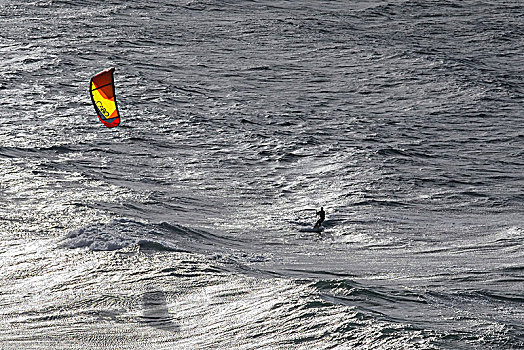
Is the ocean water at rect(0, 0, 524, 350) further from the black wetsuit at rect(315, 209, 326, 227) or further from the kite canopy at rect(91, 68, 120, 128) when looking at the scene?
the kite canopy at rect(91, 68, 120, 128)

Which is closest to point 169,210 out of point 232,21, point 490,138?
point 490,138

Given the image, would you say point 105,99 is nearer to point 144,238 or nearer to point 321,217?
point 144,238

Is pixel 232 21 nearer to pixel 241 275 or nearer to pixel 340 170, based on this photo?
pixel 340 170

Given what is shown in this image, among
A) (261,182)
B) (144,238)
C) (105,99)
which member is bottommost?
(261,182)

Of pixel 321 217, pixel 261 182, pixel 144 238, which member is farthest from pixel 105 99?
pixel 261 182

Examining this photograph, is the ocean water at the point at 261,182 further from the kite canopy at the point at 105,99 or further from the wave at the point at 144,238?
the kite canopy at the point at 105,99

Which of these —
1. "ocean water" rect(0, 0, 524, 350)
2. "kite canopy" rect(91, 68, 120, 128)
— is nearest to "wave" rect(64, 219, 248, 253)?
"ocean water" rect(0, 0, 524, 350)

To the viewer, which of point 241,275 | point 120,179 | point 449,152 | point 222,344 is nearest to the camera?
point 222,344
